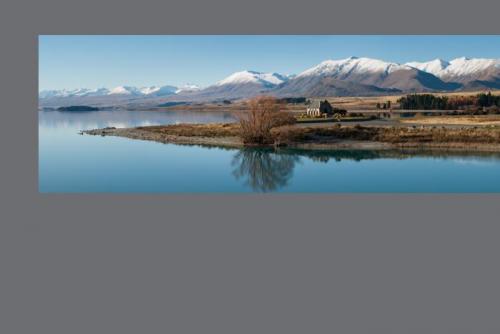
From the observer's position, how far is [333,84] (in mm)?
74312

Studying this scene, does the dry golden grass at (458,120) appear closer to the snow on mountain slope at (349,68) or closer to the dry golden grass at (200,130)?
the dry golden grass at (200,130)

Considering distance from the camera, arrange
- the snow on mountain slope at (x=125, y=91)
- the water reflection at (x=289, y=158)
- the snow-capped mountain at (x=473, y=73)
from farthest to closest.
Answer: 1. the snow on mountain slope at (x=125, y=91)
2. the snow-capped mountain at (x=473, y=73)
3. the water reflection at (x=289, y=158)

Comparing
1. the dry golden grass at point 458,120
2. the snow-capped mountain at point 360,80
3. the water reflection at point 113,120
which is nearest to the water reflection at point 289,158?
the dry golden grass at point 458,120

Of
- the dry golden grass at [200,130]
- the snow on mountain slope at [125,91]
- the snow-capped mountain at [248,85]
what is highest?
the snow on mountain slope at [125,91]

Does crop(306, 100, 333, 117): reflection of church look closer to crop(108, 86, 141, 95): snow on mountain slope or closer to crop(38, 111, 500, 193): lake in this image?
crop(38, 111, 500, 193): lake

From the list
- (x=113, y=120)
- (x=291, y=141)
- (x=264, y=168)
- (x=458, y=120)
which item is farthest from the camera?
(x=113, y=120)

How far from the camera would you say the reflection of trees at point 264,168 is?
13312 mm

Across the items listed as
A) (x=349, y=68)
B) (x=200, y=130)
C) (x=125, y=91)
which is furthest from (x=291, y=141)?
(x=125, y=91)

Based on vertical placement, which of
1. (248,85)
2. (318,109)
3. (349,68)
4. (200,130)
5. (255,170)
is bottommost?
(255,170)

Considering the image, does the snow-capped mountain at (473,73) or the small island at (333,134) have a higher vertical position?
the snow-capped mountain at (473,73)

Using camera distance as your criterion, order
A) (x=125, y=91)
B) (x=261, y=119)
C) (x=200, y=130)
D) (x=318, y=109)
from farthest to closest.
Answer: (x=125, y=91) < (x=318, y=109) < (x=200, y=130) < (x=261, y=119)

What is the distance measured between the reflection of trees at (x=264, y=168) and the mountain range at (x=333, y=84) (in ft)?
68.7

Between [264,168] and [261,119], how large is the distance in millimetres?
4341

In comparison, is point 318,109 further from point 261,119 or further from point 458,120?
point 261,119
